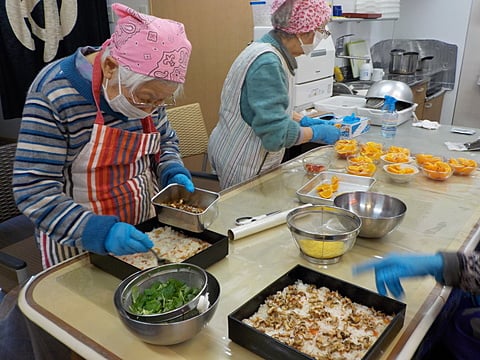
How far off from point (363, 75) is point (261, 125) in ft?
8.00

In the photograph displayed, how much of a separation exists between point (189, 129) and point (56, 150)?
1487mm

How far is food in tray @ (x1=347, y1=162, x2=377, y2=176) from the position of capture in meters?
1.66

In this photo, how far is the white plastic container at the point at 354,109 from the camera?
98.7 inches

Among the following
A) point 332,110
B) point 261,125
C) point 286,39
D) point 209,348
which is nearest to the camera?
point 209,348

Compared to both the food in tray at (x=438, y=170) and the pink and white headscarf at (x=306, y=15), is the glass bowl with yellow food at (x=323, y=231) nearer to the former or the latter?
the food in tray at (x=438, y=170)

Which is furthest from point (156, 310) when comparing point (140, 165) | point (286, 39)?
point (286, 39)

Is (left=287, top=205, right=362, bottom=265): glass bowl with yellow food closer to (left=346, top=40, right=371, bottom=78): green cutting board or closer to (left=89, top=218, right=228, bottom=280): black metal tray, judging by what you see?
(left=89, top=218, right=228, bottom=280): black metal tray

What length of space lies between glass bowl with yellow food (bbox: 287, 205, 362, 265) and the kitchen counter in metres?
0.04

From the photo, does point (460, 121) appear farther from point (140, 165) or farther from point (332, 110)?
point (140, 165)

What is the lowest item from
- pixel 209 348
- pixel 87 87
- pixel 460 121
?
pixel 460 121

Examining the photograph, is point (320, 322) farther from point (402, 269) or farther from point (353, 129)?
point (353, 129)

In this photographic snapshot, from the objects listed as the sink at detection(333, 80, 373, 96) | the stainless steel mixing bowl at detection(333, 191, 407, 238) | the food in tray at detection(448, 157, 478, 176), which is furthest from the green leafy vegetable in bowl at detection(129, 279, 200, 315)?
the sink at detection(333, 80, 373, 96)

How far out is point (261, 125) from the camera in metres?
1.63

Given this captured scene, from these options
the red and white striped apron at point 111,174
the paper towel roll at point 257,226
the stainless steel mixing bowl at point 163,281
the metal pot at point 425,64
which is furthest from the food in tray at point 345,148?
the metal pot at point 425,64
